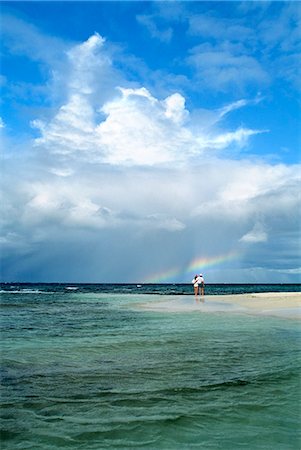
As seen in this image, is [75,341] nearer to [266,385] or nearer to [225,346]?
[225,346]

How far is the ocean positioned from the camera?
251 inches

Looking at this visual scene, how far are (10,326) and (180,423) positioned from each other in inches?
667

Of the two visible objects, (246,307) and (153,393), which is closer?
(153,393)

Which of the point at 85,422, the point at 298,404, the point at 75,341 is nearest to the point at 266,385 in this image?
the point at 298,404

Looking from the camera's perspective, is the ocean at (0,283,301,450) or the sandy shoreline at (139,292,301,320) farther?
the sandy shoreline at (139,292,301,320)

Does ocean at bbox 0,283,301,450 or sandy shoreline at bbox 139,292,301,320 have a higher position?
sandy shoreline at bbox 139,292,301,320

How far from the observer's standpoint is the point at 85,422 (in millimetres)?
6941

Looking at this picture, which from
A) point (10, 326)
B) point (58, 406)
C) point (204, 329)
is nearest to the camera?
point (58, 406)

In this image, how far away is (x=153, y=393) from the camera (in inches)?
338

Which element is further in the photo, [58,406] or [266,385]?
[266,385]

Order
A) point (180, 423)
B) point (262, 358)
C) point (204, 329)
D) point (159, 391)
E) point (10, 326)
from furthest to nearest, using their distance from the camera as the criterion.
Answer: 1. point (10, 326)
2. point (204, 329)
3. point (262, 358)
4. point (159, 391)
5. point (180, 423)

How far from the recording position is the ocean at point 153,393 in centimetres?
638

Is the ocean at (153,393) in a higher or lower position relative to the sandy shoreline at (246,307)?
lower

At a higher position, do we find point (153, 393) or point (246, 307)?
point (246, 307)
